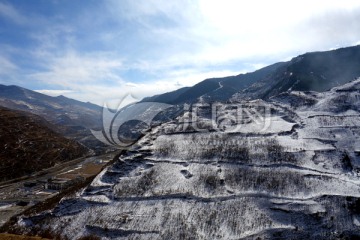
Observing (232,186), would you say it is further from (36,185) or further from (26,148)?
(26,148)

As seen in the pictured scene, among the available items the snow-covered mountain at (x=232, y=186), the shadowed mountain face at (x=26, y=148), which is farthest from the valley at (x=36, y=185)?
the snow-covered mountain at (x=232, y=186)

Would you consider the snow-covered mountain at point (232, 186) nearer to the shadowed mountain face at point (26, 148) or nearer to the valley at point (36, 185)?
the valley at point (36, 185)

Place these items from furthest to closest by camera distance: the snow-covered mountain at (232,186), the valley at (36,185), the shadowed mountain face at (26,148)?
the shadowed mountain face at (26,148) < the valley at (36,185) < the snow-covered mountain at (232,186)

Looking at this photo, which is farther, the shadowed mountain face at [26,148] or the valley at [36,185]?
the shadowed mountain face at [26,148]

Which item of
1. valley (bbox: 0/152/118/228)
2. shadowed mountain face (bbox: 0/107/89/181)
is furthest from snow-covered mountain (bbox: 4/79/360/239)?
shadowed mountain face (bbox: 0/107/89/181)

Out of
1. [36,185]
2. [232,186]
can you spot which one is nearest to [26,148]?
[36,185]
